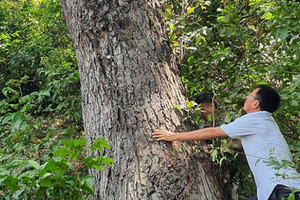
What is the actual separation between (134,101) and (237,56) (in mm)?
1629

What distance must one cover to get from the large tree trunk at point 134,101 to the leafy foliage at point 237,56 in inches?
10.9

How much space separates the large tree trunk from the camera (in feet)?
9.27

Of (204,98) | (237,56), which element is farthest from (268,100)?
(237,56)

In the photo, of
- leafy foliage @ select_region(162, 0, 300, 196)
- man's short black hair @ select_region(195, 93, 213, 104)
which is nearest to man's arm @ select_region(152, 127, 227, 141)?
leafy foliage @ select_region(162, 0, 300, 196)

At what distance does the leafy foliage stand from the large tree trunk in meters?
0.28

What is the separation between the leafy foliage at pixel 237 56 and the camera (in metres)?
3.24

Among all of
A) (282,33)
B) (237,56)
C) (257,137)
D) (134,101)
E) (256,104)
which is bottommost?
(257,137)

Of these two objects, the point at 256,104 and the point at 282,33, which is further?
the point at 256,104

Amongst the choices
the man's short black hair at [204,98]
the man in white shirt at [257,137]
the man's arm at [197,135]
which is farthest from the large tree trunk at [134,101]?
the man's short black hair at [204,98]

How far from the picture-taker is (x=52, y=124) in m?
5.29

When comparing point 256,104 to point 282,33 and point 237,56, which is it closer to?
point 282,33

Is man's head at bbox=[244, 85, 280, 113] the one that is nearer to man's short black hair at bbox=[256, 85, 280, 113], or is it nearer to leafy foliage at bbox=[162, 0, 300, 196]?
man's short black hair at bbox=[256, 85, 280, 113]

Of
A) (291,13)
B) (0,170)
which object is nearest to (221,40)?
(291,13)

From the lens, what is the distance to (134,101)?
121 inches
